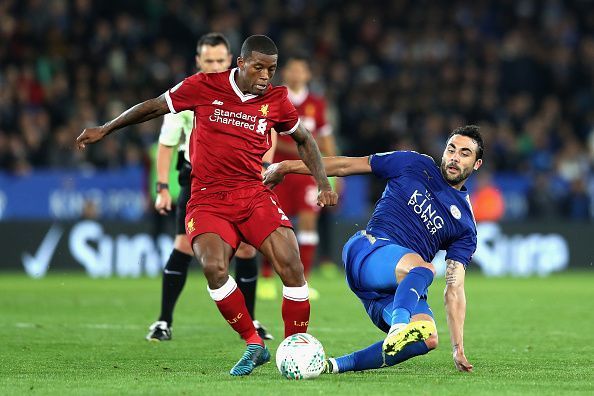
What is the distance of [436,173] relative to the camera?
7.72 m

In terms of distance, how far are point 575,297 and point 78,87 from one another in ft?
29.7

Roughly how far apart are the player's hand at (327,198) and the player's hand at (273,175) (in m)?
0.41

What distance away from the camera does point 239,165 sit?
7.55 meters

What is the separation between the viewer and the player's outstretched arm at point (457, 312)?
7270mm

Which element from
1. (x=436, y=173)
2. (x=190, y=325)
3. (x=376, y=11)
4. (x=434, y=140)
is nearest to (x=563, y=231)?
(x=434, y=140)

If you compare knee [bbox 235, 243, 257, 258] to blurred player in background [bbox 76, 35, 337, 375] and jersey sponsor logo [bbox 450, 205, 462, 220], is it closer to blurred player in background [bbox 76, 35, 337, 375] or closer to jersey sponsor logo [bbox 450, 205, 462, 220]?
blurred player in background [bbox 76, 35, 337, 375]

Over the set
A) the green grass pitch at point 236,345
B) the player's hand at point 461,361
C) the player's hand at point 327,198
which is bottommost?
the green grass pitch at point 236,345

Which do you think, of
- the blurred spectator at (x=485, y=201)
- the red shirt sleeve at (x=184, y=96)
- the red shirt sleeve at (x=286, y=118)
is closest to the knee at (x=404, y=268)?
the red shirt sleeve at (x=286, y=118)

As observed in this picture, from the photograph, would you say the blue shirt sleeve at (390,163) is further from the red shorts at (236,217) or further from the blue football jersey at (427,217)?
the red shorts at (236,217)

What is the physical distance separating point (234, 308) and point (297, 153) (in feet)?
17.7

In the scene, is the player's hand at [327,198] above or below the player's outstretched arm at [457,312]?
above

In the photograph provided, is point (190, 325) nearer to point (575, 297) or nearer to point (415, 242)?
point (415, 242)

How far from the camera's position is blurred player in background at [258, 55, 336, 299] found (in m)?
12.6

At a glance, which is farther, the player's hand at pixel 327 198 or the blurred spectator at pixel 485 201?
the blurred spectator at pixel 485 201
